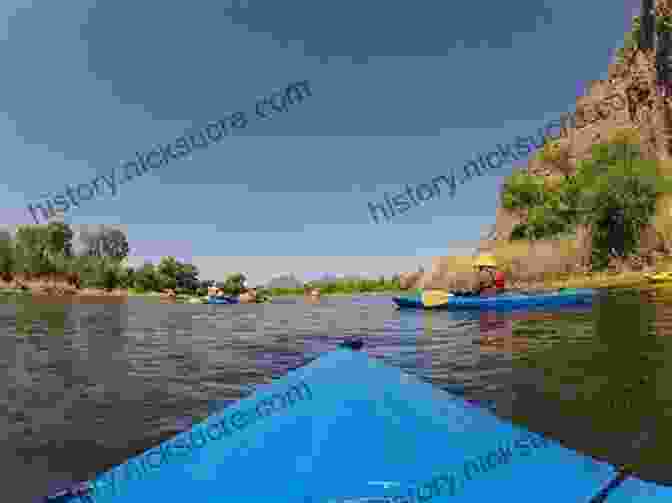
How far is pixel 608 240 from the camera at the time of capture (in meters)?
40.8

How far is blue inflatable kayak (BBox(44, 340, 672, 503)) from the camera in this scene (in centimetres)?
229

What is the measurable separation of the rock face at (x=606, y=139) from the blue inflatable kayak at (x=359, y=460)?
4141 cm

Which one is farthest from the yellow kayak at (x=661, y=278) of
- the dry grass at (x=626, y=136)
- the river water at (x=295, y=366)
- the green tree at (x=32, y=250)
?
the green tree at (x=32, y=250)

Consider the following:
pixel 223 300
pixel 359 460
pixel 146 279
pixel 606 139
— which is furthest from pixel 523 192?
pixel 146 279

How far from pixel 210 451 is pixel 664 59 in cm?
6712

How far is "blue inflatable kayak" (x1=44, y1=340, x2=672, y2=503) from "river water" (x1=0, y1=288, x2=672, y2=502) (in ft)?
5.97

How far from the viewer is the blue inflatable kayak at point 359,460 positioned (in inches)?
90.1

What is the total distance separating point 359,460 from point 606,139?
68.2 metres

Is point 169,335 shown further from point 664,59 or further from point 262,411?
point 664,59

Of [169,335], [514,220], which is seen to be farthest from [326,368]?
[514,220]

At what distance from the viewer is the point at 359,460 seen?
240cm

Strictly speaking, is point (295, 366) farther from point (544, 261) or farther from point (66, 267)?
point (66, 267)

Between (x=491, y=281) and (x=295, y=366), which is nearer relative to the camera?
(x=295, y=366)

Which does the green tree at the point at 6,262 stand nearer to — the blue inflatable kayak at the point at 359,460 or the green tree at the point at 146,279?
the green tree at the point at 146,279
